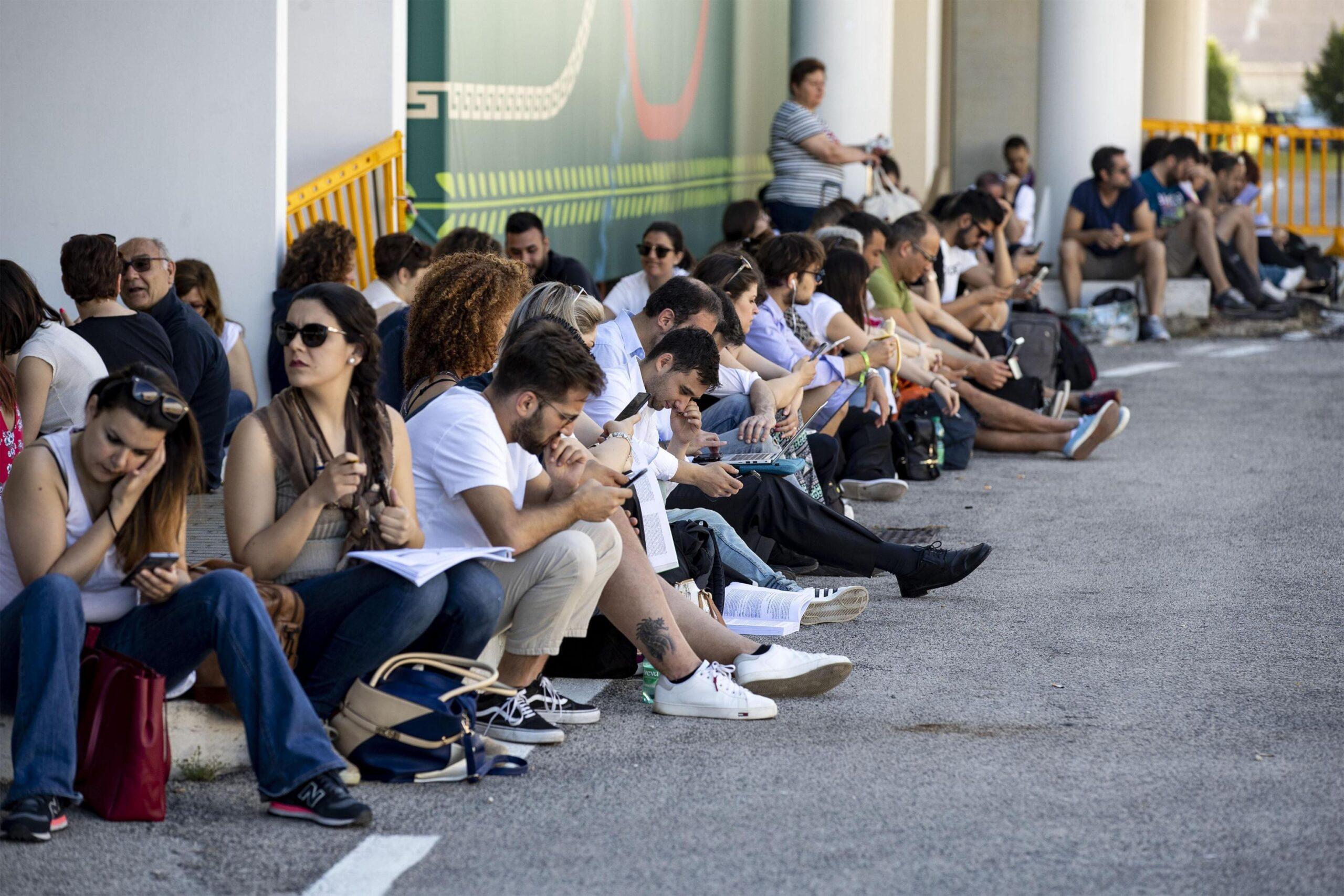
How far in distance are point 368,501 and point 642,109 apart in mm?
8680

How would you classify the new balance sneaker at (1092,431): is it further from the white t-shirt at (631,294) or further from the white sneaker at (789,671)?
the white sneaker at (789,671)

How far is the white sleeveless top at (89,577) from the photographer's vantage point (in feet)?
12.8

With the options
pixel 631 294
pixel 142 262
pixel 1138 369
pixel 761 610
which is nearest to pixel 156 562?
pixel 761 610

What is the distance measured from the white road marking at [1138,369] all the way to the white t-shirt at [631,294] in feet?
16.3

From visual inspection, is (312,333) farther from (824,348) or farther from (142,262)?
(824,348)

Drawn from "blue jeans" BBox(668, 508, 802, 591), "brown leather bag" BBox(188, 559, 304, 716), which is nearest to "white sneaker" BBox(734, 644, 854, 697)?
"blue jeans" BBox(668, 508, 802, 591)

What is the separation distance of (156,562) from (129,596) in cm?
16

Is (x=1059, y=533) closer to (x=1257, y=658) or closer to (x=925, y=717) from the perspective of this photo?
(x=1257, y=658)

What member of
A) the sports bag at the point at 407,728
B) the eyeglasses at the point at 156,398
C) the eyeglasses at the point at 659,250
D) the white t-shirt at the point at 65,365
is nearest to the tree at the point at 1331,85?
the eyeglasses at the point at 659,250

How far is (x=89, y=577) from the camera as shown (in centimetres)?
389

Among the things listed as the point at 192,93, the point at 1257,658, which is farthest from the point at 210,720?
the point at 192,93

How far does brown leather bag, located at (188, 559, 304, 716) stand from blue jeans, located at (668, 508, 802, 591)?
2.03 metres

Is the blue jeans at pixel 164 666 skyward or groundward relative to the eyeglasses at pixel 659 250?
groundward

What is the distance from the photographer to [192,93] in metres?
7.81
